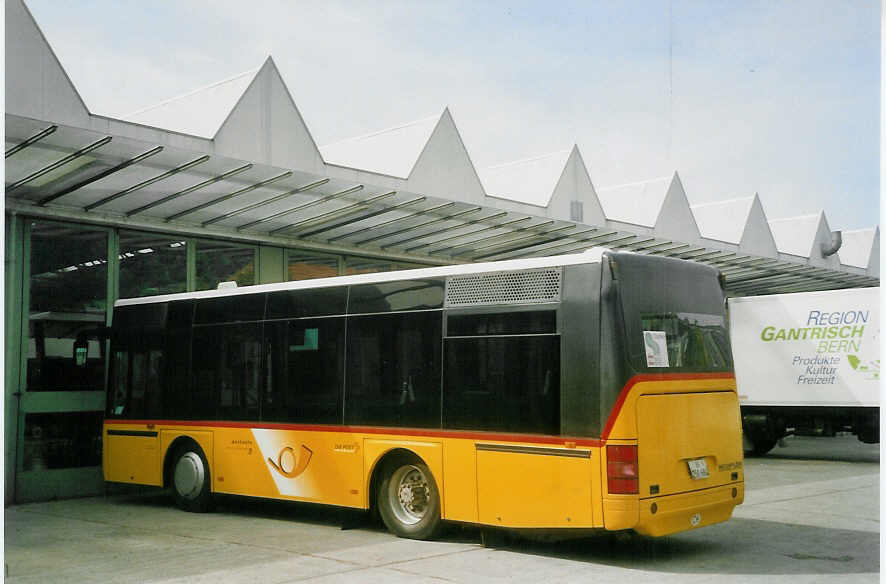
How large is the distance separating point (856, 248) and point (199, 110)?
20.0 m

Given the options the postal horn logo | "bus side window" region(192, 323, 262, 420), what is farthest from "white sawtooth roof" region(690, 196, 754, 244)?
the postal horn logo

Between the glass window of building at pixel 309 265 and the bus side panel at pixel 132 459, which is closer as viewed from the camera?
the bus side panel at pixel 132 459

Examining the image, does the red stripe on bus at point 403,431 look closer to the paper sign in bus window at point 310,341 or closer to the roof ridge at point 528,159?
the paper sign in bus window at point 310,341

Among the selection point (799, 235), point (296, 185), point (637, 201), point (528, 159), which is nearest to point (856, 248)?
point (799, 235)


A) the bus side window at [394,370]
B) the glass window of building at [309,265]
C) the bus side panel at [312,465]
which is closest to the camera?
the bus side window at [394,370]

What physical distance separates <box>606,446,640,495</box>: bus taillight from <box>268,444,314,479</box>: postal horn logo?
155 inches

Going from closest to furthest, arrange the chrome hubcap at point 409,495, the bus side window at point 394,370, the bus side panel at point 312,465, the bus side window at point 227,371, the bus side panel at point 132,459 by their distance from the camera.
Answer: the bus side window at point 394,370
the chrome hubcap at point 409,495
the bus side panel at point 312,465
the bus side window at point 227,371
the bus side panel at point 132,459

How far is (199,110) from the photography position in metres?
12.4

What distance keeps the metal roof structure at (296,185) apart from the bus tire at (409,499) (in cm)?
455

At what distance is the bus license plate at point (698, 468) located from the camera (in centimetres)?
870

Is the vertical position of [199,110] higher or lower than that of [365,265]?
higher

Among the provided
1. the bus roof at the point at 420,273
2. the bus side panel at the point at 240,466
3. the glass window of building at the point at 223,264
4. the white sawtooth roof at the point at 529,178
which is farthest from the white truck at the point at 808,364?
the bus side panel at the point at 240,466

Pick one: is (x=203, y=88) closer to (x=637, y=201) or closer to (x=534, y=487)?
(x=534, y=487)

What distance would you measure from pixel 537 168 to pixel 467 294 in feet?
30.3
